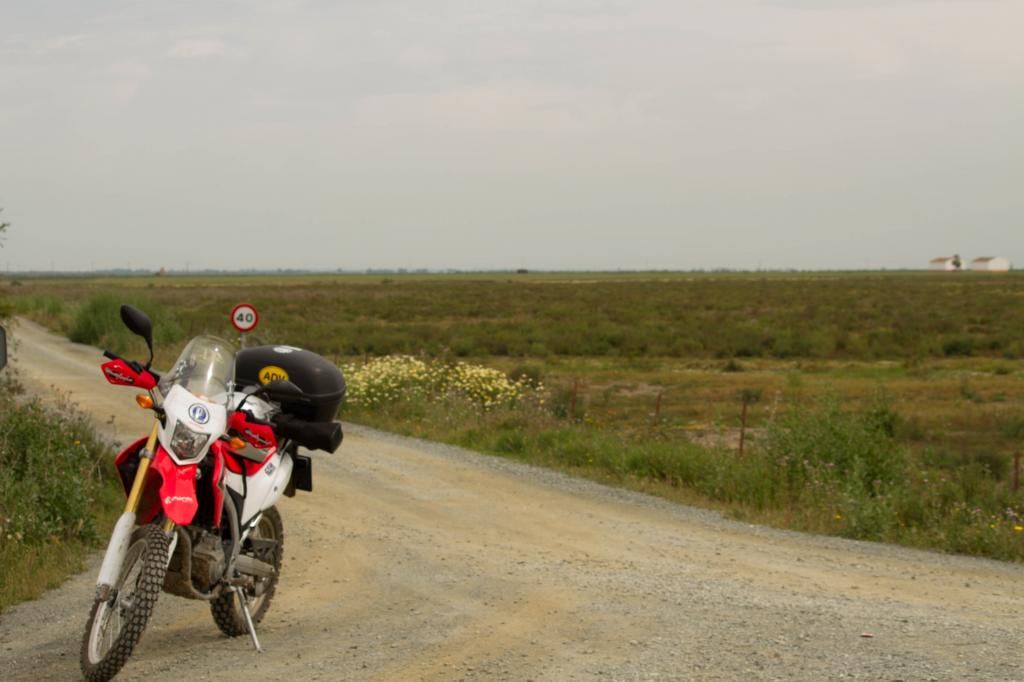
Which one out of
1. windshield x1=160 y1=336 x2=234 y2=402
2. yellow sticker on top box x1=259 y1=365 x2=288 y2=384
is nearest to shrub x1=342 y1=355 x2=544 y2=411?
yellow sticker on top box x1=259 y1=365 x2=288 y2=384

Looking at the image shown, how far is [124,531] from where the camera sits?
6180 mm

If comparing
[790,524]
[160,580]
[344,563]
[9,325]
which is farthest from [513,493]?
[160,580]

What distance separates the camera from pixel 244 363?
24.7 feet

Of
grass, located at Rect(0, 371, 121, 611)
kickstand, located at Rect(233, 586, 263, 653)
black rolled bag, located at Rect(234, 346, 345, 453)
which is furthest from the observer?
grass, located at Rect(0, 371, 121, 611)

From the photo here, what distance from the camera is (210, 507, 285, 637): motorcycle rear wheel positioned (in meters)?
7.18

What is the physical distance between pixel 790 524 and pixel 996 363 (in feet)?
103

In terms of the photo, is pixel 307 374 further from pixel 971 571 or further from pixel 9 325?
pixel 9 325

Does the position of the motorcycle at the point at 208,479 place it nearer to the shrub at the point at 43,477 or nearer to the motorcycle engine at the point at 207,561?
the motorcycle engine at the point at 207,561

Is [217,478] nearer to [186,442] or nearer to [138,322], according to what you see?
[186,442]

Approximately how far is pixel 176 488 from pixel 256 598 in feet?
5.10

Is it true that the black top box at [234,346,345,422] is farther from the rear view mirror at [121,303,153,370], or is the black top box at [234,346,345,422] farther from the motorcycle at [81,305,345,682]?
the rear view mirror at [121,303,153,370]

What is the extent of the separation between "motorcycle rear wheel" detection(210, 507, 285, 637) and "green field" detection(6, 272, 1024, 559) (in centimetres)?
659

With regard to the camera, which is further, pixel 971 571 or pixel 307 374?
pixel 971 571

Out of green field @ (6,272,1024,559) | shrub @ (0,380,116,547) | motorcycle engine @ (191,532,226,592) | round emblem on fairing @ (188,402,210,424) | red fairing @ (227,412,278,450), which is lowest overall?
green field @ (6,272,1024,559)
